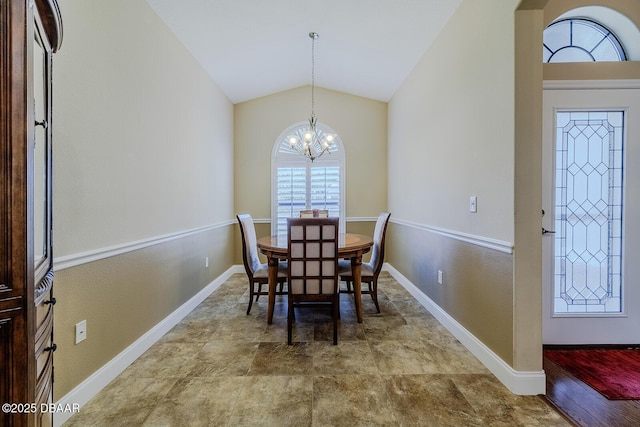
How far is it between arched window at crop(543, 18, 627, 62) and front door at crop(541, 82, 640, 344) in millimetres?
305

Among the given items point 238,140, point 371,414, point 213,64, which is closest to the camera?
point 371,414

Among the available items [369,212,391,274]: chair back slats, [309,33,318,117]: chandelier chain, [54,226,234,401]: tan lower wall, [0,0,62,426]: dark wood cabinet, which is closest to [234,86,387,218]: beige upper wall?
[309,33,318,117]: chandelier chain

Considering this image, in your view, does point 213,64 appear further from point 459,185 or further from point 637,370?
point 637,370

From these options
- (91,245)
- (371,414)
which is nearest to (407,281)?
(371,414)

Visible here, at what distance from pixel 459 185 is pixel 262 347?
210 cm

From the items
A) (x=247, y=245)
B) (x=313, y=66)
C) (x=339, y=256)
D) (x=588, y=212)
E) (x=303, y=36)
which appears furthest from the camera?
(x=313, y=66)

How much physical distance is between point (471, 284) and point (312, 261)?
127cm

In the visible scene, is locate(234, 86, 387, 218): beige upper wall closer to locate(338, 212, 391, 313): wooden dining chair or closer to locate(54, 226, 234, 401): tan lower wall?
locate(338, 212, 391, 313): wooden dining chair

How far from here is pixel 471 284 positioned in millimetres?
2281

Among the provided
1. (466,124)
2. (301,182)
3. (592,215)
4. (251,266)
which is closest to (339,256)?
(251,266)

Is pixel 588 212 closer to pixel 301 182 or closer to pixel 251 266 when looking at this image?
pixel 251 266

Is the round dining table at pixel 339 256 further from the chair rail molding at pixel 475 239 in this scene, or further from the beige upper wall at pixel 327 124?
the beige upper wall at pixel 327 124

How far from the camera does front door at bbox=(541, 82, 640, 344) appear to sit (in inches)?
84.9

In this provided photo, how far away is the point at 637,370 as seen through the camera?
6.36 feet
